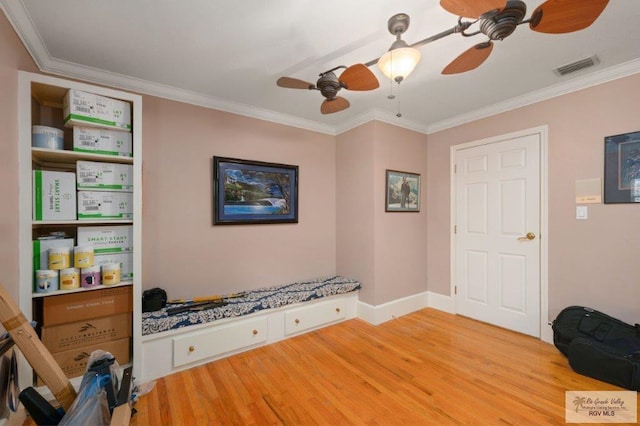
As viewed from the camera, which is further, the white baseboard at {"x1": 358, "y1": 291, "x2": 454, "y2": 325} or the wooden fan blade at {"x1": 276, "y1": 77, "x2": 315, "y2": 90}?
the white baseboard at {"x1": 358, "y1": 291, "x2": 454, "y2": 325}

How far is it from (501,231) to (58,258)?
3.93m

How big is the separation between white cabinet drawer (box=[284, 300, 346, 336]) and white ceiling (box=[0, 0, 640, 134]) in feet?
7.30

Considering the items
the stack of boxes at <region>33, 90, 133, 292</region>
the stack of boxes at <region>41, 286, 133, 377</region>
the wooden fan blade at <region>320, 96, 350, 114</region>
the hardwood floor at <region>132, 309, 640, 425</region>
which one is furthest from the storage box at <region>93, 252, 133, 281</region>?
the wooden fan blade at <region>320, 96, 350, 114</region>

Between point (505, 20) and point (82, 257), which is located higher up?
point (505, 20)

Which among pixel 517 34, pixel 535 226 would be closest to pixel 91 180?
pixel 517 34

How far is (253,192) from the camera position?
3053 mm

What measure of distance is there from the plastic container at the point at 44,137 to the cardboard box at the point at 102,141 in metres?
0.12

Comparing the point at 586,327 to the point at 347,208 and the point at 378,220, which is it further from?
the point at 347,208

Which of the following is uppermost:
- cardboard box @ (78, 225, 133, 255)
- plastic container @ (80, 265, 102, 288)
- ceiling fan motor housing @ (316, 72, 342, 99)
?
ceiling fan motor housing @ (316, 72, 342, 99)

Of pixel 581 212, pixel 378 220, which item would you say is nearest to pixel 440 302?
pixel 378 220

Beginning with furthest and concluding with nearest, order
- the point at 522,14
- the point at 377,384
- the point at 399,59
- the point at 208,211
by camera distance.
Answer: the point at 208,211, the point at 377,384, the point at 399,59, the point at 522,14

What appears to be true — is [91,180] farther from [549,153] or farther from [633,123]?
[633,123]

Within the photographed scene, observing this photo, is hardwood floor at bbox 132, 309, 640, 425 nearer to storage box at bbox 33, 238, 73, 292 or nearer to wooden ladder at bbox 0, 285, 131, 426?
wooden ladder at bbox 0, 285, 131, 426

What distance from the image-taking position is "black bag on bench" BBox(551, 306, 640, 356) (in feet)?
6.98
